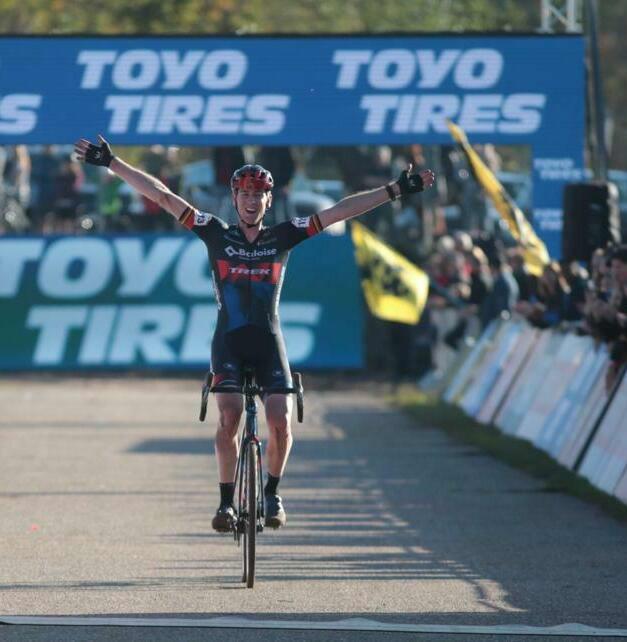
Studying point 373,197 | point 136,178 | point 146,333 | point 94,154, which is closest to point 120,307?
point 146,333

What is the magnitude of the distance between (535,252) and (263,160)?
955 cm

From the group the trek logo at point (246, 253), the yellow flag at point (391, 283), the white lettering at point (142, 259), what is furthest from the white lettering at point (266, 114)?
the trek logo at point (246, 253)

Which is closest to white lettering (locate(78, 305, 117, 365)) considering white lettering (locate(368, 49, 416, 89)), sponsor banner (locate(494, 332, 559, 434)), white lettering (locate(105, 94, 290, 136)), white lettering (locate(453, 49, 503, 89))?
white lettering (locate(105, 94, 290, 136))

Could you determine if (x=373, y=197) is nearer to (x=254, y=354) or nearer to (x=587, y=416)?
(x=254, y=354)

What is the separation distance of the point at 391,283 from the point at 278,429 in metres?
15.0

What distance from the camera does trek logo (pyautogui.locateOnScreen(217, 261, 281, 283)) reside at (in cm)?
1153

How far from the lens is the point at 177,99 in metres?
24.4

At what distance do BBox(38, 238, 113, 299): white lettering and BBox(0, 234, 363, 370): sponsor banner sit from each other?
1 centimetres

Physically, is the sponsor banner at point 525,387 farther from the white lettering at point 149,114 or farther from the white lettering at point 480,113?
the white lettering at point 149,114

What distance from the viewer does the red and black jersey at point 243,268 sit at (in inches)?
453

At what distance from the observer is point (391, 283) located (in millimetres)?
26391

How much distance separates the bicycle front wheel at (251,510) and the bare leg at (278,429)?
0.18 metres

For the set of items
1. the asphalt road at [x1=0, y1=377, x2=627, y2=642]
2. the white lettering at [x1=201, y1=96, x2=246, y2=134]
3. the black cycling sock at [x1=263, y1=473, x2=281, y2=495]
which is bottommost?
the asphalt road at [x1=0, y1=377, x2=627, y2=642]

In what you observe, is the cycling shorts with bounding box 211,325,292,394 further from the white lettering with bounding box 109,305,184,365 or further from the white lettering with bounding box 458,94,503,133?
the white lettering with bounding box 109,305,184,365
